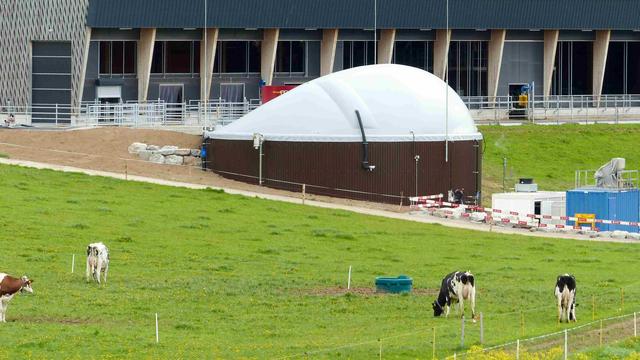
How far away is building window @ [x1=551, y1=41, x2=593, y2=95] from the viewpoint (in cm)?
11594

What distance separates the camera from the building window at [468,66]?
368 ft

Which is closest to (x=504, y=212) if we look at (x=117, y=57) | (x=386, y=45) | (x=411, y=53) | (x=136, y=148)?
(x=136, y=148)

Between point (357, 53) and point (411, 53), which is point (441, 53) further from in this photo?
point (357, 53)

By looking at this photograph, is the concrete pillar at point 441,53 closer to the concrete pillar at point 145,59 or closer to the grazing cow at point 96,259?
the concrete pillar at point 145,59

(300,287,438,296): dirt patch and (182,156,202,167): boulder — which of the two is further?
(182,156,202,167): boulder

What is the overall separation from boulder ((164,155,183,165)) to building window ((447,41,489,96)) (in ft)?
114

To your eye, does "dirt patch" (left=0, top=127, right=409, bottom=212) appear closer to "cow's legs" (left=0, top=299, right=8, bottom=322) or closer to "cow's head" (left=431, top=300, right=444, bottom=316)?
"cow's head" (left=431, top=300, right=444, bottom=316)

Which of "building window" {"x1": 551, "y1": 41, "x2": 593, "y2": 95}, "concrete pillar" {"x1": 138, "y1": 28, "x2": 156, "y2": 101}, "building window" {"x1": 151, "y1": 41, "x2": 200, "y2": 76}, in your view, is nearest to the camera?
"concrete pillar" {"x1": 138, "y1": 28, "x2": 156, "y2": 101}

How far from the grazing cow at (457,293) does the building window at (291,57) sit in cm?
6489

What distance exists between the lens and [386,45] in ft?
355

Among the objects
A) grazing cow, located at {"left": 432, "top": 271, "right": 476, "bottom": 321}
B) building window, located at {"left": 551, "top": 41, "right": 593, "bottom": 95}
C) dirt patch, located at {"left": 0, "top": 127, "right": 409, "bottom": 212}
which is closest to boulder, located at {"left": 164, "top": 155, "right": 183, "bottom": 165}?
dirt patch, located at {"left": 0, "top": 127, "right": 409, "bottom": 212}

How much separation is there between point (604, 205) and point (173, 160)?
2089 centimetres

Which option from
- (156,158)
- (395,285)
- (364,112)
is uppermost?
(364,112)

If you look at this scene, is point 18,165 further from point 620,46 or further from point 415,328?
point 620,46
